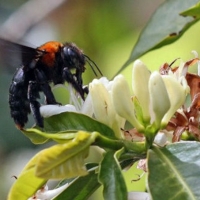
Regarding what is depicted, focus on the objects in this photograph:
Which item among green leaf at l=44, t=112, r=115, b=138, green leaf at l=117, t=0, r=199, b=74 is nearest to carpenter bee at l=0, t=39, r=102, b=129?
green leaf at l=44, t=112, r=115, b=138

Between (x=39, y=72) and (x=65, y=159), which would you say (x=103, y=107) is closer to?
(x=65, y=159)

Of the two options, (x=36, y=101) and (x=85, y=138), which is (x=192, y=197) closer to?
(x=85, y=138)

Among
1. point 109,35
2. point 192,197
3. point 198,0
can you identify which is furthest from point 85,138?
point 109,35

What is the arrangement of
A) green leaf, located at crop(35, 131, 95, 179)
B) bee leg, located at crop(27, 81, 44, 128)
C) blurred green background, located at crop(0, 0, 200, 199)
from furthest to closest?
1. blurred green background, located at crop(0, 0, 200, 199)
2. bee leg, located at crop(27, 81, 44, 128)
3. green leaf, located at crop(35, 131, 95, 179)

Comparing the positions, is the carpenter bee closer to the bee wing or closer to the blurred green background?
the bee wing

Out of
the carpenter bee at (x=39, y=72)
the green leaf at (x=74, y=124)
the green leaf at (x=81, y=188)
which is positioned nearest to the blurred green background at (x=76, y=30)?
Result: the carpenter bee at (x=39, y=72)
